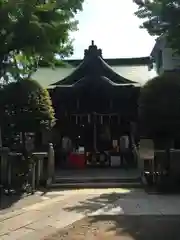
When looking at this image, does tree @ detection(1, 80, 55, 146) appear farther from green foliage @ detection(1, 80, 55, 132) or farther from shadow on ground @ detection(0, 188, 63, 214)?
shadow on ground @ detection(0, 188, 63, 214)

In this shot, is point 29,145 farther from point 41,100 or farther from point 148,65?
point 148,65

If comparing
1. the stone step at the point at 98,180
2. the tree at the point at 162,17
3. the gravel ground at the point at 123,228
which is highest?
the tree at the point at 162,17

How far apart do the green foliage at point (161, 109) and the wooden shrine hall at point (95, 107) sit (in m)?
6.52

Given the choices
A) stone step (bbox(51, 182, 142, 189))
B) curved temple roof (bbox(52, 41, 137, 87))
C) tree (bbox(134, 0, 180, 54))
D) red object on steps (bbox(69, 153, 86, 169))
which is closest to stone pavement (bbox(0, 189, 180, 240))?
stone step (bbox(51, 182, 142, 189))

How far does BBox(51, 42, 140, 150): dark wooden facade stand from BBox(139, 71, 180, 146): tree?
21.1 feet

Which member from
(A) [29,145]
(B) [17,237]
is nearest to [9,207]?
(B) [17,237]

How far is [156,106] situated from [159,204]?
4.32 meters

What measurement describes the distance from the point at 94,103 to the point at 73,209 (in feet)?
38.7

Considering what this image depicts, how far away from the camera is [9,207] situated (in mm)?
9508

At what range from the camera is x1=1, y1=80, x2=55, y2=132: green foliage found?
14305 mm

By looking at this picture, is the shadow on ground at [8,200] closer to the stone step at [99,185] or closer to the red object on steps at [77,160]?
the stone step at [99,185]

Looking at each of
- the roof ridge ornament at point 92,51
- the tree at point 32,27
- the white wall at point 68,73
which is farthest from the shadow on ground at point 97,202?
the white wall at point 68,73

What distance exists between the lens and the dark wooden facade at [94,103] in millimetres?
20297

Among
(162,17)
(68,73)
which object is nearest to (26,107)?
(162,17)
